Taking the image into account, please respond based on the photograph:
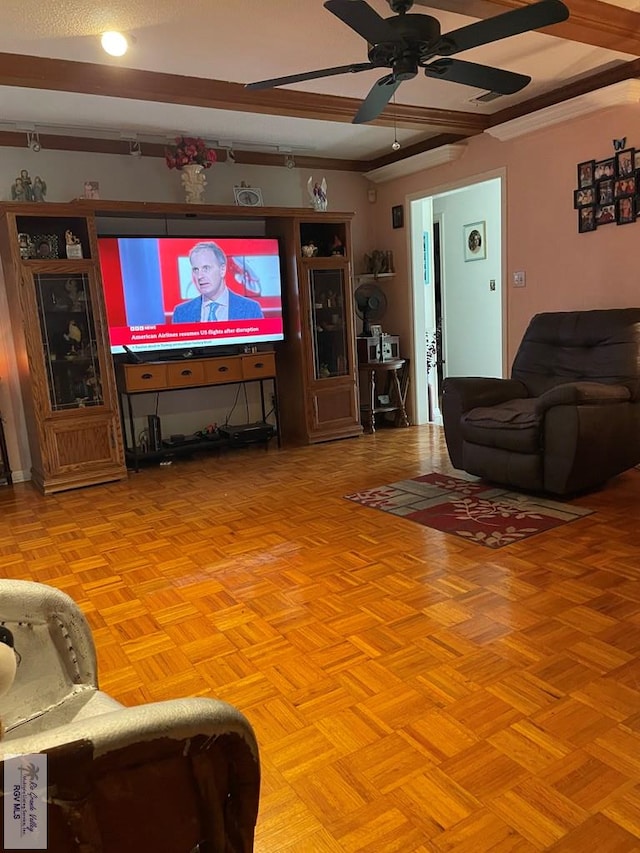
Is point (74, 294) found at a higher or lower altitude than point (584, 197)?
lower

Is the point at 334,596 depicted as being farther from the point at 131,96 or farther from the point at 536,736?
the point at 131,96

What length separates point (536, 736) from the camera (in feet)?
5.08

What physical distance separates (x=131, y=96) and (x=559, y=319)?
2.78 m

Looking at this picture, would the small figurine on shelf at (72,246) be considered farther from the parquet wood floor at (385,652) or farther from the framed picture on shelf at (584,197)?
the framed picture on shelf at (584,197)

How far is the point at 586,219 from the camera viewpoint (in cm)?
408

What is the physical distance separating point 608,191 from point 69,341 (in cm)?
357

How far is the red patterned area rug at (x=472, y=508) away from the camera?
9.68ft

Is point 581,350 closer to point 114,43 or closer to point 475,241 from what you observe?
point 475,241

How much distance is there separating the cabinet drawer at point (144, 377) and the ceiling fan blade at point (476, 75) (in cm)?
271

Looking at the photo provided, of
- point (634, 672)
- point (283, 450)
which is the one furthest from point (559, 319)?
point (634, 672)

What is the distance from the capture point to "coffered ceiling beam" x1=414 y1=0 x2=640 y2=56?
2.59 meters

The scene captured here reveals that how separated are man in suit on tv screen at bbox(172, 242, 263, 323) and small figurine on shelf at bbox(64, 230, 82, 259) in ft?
2.56

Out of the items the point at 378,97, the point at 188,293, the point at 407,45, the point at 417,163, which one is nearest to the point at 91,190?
the point at 188,293

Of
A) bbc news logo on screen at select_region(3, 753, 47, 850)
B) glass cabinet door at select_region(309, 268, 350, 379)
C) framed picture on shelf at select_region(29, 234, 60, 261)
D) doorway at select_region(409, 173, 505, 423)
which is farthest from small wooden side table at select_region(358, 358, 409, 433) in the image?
bbc news logo on screen at select_region(3, 753, 47, 850)
